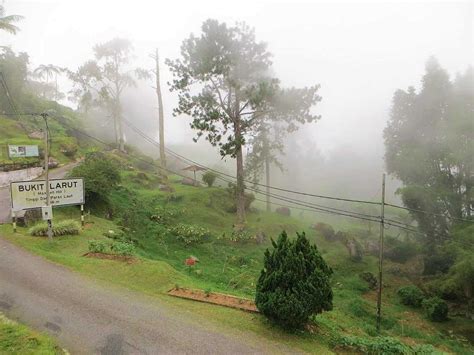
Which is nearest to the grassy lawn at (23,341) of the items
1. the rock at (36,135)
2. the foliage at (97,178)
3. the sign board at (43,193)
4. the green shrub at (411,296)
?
the sign board at (43,193)

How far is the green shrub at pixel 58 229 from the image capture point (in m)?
17.3

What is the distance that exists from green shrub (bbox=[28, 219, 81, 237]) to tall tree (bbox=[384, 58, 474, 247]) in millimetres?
23655

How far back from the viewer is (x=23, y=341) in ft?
28.1

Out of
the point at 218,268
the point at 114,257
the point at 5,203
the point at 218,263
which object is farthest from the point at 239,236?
the point at 5,203

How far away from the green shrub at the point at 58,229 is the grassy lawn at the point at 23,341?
28.8 feet

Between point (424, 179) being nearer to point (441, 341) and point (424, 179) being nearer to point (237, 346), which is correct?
point (441, 341)

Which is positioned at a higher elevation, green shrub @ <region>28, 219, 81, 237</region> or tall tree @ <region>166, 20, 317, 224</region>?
tall tree @ <region>166, 20, 317, 224</region>

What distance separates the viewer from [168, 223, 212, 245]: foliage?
22.7m

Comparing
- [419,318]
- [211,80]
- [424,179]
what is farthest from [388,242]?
[211,80]

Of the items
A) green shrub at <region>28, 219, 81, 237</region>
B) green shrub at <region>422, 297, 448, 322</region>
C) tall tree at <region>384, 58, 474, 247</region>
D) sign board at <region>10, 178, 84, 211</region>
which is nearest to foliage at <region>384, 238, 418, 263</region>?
tall tree at <region>384, 58, 474, 247</region>

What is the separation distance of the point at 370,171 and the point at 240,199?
53.5m

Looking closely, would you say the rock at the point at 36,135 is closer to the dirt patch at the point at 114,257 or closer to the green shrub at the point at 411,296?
the dirt patch at the point at 114,257

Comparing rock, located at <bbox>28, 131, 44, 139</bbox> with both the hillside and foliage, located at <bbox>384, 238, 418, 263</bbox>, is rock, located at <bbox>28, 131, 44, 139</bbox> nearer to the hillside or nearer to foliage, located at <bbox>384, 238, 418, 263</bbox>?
the hillside

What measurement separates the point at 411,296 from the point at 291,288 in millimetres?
15337
